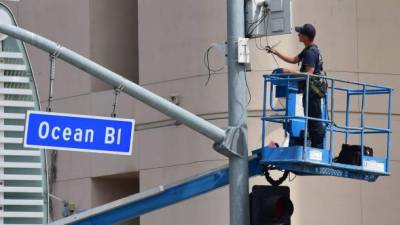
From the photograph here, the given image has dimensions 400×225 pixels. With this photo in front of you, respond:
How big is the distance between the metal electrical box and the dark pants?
0.78 m

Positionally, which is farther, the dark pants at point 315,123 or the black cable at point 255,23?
the black cable at point 255,23

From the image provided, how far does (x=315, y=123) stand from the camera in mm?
12703

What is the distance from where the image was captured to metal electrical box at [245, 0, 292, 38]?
12.8 metres

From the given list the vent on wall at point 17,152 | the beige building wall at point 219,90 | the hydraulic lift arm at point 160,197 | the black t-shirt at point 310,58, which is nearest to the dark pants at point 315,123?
the black t-shirt at point 310,58

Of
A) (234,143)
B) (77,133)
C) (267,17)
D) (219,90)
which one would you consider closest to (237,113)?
(234,143)

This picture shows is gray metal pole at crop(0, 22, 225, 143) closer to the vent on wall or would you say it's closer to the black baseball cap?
the black baseball cap

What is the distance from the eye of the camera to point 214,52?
20438 mm

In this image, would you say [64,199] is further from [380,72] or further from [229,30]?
[229,30]

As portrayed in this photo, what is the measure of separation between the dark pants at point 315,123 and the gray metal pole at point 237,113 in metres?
0.72

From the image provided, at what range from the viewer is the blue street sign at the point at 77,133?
1230cm

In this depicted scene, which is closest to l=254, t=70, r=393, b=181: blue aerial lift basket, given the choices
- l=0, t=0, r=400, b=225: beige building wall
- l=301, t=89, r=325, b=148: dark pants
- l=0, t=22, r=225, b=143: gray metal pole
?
l=301, t=89, r=325, b=148: dark pants

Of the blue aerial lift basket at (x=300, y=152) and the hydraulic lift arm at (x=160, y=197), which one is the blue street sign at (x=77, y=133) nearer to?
the hydraulic lift arm at (x=160, y=197)

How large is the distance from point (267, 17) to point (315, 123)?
1.29m

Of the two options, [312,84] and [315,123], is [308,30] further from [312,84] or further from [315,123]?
[315,123]
